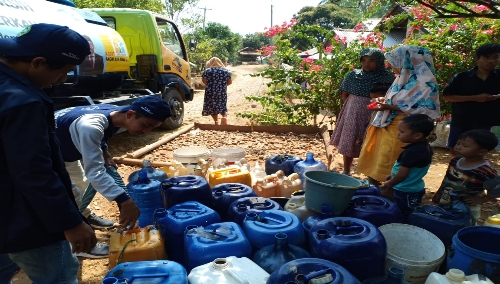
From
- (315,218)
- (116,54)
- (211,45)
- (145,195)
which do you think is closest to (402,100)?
(315,218)

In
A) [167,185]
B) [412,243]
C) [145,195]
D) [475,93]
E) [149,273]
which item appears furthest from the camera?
[475,93]

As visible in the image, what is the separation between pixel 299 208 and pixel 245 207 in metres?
0.43

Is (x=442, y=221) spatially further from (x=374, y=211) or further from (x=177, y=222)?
(x=177, y=222)

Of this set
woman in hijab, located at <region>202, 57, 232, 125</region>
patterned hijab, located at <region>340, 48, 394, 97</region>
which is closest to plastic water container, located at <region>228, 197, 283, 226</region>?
patterned hijab, located at <region>340, 48, 394, 97</region>

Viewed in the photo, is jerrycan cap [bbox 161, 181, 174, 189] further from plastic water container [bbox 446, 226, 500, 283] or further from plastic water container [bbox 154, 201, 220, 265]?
plastic water container [bbox 446, 226, 500, 283]

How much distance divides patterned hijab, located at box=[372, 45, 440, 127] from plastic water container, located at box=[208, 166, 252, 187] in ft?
4.59

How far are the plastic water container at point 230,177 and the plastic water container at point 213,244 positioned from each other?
116 centimetres

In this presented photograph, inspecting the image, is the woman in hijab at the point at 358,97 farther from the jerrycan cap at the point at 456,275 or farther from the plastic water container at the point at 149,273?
the plastic water container at the point at 149,273

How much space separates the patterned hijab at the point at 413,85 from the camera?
3303 mm

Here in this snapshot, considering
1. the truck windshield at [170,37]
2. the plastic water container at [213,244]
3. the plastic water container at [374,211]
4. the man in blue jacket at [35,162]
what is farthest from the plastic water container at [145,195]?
the truck windshield at [170,37]

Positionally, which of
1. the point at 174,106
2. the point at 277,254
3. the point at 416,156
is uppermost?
the point at 416,156

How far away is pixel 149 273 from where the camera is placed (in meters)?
1.83

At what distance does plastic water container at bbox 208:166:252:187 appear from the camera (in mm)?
3428

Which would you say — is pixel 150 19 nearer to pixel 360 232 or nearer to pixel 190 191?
pixel 190 191
